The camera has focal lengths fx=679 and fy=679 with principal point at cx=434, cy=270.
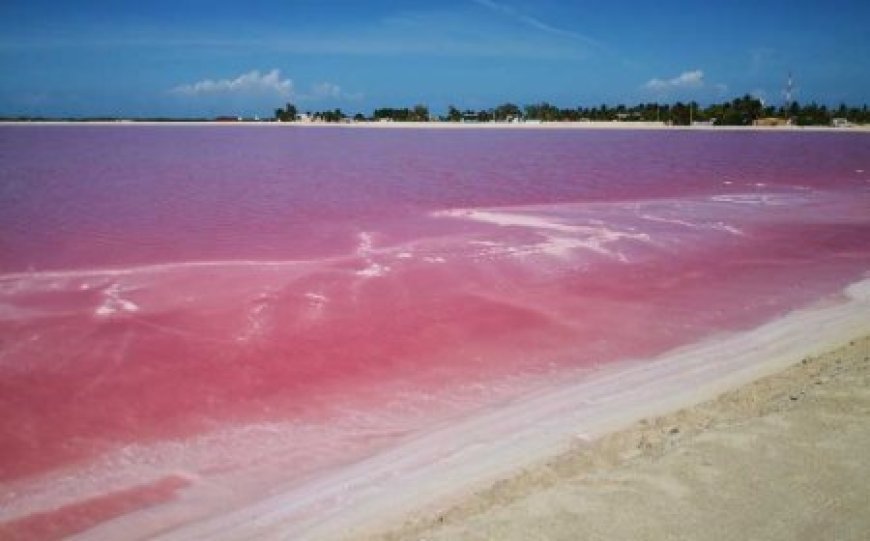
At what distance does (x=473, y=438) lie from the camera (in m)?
6.89

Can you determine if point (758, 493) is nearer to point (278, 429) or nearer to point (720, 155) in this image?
point (278, 429)

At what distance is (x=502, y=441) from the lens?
22.2ft

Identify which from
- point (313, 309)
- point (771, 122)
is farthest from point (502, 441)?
point (771, 122)

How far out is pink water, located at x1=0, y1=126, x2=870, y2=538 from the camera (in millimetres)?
7020

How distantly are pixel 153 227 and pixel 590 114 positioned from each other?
12215 centimetres

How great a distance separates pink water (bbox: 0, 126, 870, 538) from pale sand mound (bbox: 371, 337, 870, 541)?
2.03 m

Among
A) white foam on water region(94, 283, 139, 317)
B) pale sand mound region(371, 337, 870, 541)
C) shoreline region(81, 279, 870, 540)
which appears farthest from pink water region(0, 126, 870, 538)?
pale sand mound region(371, 337, 870, 541)

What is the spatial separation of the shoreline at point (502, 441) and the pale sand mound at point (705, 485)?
367mm

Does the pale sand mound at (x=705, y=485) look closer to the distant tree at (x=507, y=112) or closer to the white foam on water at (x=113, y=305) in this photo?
the white foam on water at (x=113, y=305)

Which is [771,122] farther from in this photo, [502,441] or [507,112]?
[502,441]

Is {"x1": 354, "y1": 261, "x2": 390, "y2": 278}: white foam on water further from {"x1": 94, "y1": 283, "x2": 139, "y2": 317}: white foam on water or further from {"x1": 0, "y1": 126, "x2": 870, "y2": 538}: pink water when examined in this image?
{"x1": 94, "y1": 283, "x2": 139, "y2": 317}: white foam on water

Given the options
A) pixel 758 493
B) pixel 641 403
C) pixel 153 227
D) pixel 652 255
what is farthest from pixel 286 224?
pixel 758 493

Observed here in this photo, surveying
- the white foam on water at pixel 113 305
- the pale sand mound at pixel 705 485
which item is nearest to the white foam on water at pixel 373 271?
the white foam on water at pixel 113 305

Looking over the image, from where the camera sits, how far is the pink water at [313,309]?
7.02 meters
